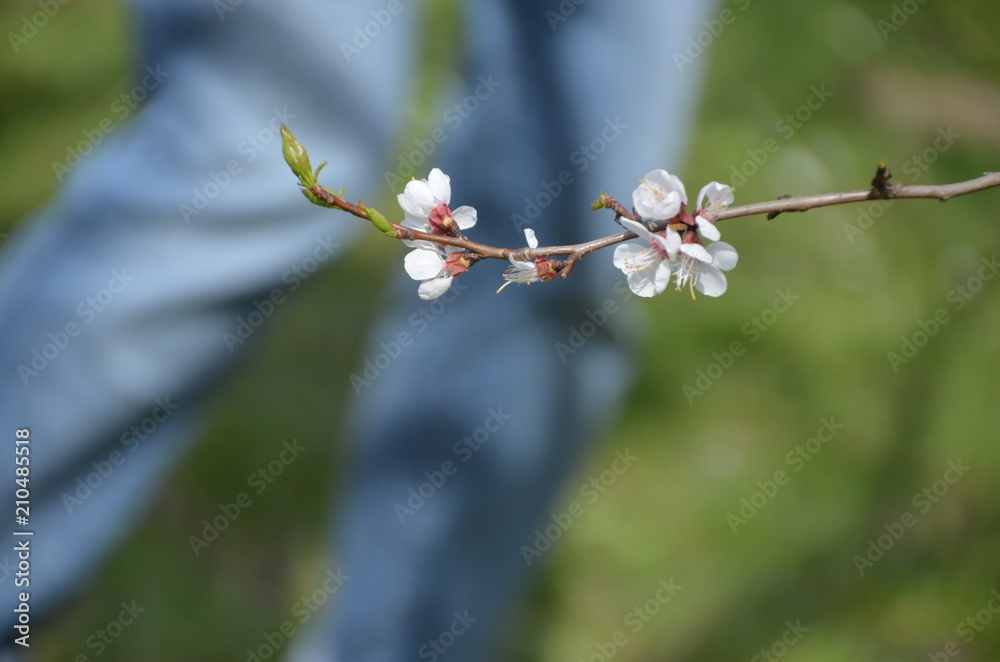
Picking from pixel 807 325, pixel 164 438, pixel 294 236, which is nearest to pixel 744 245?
pixel 807 325

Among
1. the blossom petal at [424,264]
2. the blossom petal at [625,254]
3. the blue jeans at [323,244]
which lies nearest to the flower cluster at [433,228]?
the blossom petal at [424,264]

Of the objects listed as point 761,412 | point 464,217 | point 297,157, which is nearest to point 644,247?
point 464,217

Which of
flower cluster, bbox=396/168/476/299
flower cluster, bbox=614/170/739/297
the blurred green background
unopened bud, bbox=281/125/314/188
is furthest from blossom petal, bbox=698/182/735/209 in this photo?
the blurred green background

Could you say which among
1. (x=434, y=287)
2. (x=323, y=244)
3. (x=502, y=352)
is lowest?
(x=434, y=287)

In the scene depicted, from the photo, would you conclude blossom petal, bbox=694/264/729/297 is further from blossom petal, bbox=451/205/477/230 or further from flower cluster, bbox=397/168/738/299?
blossom petal, bbox=451/205/477/230

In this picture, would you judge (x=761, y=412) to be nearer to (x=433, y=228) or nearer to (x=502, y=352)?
(x=502, y=352)

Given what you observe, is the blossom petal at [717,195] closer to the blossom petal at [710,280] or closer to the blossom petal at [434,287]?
the blossom petal at [710,280]
